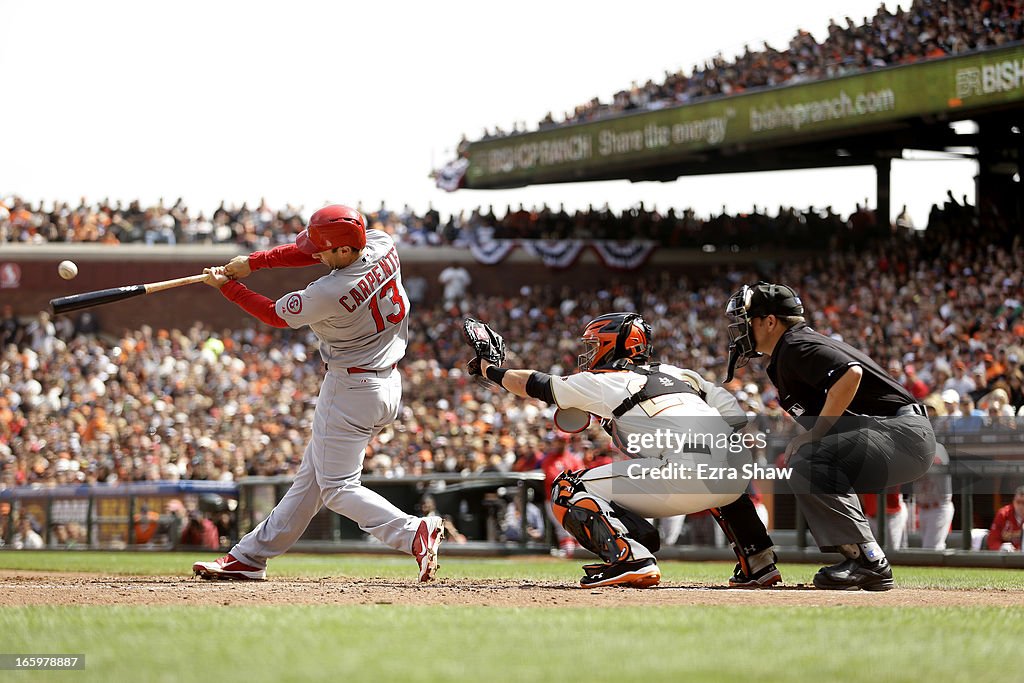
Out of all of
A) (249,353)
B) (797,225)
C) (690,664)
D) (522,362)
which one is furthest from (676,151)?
(690,664)

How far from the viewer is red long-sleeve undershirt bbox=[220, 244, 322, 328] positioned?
7125mm

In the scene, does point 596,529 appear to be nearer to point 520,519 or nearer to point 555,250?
point 520,519

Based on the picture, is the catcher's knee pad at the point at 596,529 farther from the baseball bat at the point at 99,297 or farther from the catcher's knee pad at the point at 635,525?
the baseball bat at the point at 99,297

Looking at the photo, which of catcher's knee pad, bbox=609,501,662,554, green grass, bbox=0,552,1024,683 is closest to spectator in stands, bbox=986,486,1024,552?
catcher's knee pad, bbox=609,501,662,554

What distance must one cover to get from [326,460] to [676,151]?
19.8m

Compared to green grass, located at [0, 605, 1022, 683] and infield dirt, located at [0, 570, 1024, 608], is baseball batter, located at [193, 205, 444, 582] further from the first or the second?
green grass, located at [0, 605, 1022, 683]

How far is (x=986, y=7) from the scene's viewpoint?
21297 mm

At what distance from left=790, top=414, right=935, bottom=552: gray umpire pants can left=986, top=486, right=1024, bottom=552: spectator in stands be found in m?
4.09

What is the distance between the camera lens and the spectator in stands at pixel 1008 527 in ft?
33.9

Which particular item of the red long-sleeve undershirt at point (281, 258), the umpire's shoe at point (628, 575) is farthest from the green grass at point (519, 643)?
the red long-sleeve undershirt at point (281, 258)

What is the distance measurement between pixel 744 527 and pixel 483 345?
1.67 m

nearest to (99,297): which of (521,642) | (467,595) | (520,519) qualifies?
(467,595)

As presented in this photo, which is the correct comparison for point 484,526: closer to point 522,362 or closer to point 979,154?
point 522,362

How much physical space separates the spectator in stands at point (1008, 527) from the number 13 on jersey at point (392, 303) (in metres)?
5.55
